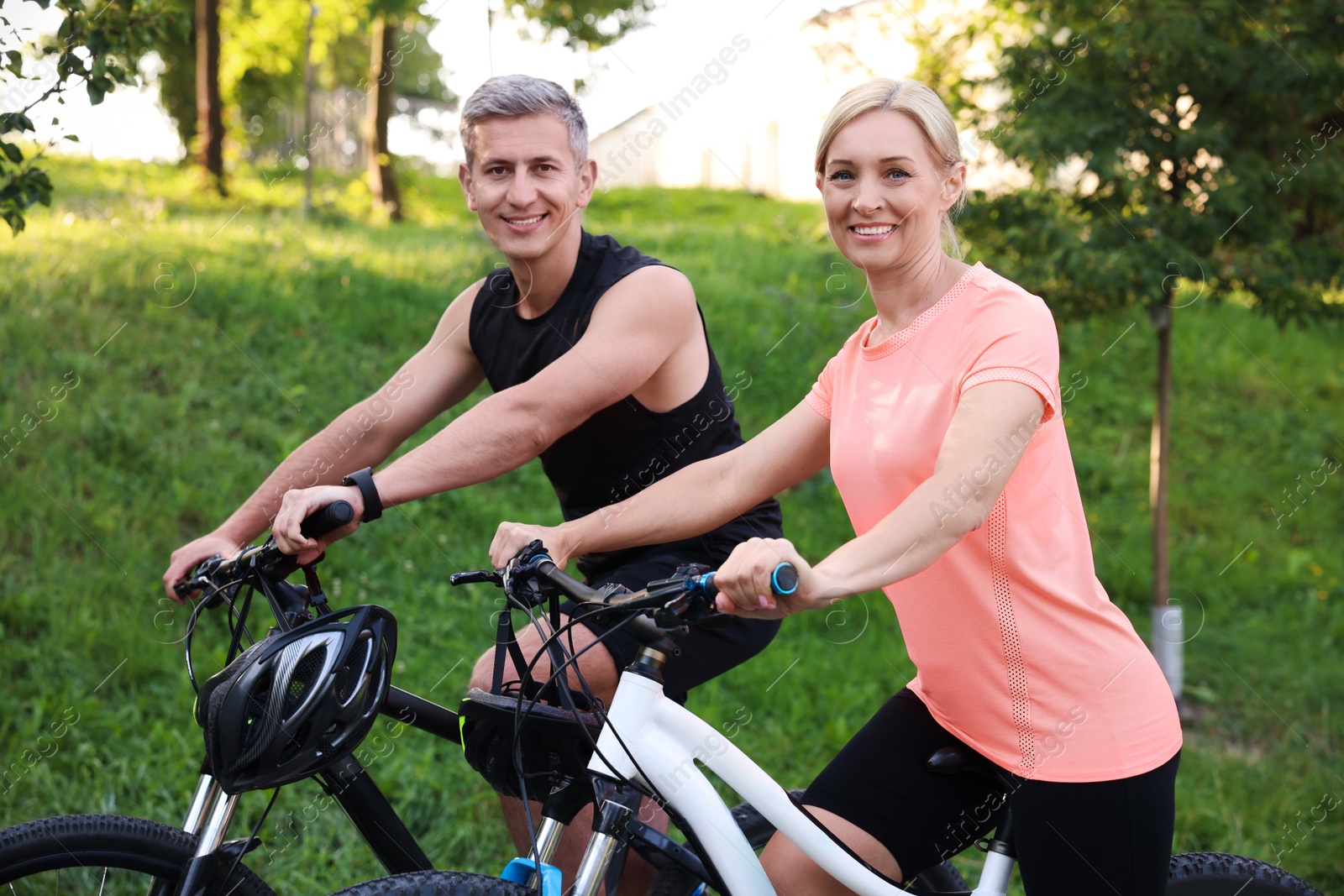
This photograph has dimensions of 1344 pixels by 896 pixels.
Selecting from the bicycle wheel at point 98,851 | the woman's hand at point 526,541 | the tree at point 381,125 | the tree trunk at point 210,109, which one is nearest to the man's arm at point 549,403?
the woman's hand at point 526,541

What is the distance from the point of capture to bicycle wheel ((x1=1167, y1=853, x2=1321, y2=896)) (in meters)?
2.32

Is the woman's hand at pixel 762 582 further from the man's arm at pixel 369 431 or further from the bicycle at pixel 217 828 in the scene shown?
the man's arm at pixel 369 431

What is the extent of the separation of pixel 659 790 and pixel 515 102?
1.54 meters

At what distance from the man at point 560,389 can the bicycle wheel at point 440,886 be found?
2.03 feet

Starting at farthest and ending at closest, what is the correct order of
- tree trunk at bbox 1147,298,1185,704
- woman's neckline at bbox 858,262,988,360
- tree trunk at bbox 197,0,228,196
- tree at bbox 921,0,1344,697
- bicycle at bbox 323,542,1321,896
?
tree trunk at bbox 197,0,228,196, tree trunk at bbox 1147,298,1185,704, tree at bbox 921,0,1344,697, woman's neckline at bbox 858,262,988,360, bicycle at bbox 323,542,1321,896

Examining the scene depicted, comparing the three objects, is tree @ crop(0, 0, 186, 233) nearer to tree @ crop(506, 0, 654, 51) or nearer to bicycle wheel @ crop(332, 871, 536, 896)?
bicycle wheel @ crop(332, 871, 536, 896)

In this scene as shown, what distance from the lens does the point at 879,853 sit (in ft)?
6.96

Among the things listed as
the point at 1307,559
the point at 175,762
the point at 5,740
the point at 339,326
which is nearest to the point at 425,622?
the point at 175,762

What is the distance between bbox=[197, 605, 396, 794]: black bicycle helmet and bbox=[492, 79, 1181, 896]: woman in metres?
0.34

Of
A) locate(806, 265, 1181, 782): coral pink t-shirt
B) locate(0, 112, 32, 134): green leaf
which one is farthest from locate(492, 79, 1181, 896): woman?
locate(0, 112, 32, 134): green leaf

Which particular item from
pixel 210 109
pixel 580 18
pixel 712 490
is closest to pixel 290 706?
pixel 712 490

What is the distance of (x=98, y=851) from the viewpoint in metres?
2.09

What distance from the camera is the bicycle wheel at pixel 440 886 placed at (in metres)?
1.63

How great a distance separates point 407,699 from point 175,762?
2.16 meters
